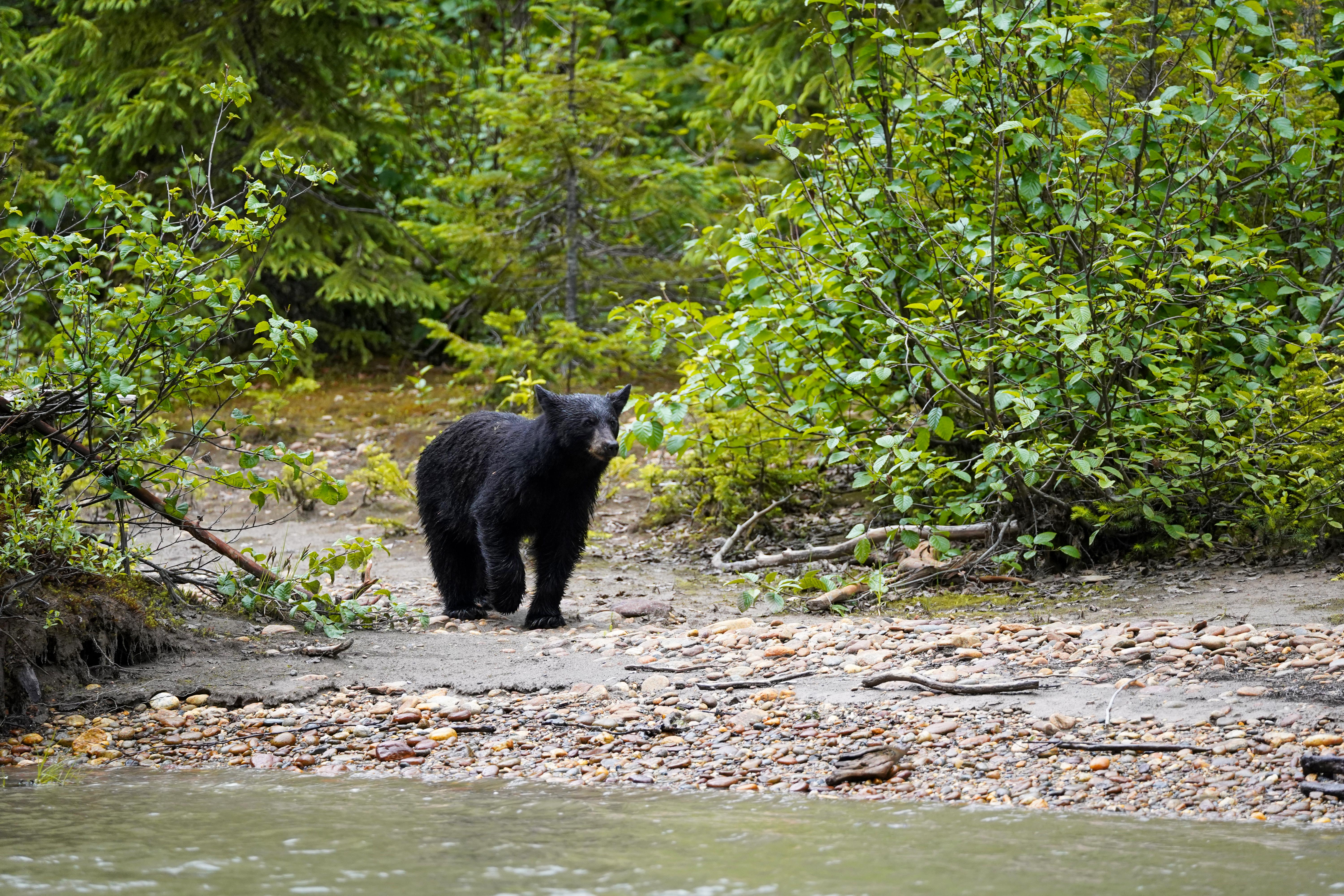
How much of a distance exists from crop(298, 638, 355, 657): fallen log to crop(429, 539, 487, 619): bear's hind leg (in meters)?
1.51

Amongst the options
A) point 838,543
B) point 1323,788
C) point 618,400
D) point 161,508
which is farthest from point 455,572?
point 1323,788

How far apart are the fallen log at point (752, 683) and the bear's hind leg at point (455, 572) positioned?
278cm

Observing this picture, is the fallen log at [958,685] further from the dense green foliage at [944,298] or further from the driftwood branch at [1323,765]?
the dense green foliage at [944,298]

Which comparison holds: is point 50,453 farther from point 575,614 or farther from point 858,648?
point 858,648

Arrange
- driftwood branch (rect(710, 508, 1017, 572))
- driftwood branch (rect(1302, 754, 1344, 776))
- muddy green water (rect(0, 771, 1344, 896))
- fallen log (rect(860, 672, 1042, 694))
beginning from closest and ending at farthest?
muddy green water (rect(0, 771, 1344, 896))
driftwood branch (rect(1302, 754, 1344, 776))
fallen log (rect(860, 672, 1042, 694))
driftwood branch (rect(710, 508, 1017, 572))

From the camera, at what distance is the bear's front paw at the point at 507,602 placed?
7.86 metres

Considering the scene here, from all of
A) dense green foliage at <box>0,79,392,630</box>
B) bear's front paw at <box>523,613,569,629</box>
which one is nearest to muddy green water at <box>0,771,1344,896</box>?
dense green foliage at <box>0,79,392,630</box>

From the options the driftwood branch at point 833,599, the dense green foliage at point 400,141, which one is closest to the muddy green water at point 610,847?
the driftwood branch at point 833,599

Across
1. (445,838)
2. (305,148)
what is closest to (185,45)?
(305,148)

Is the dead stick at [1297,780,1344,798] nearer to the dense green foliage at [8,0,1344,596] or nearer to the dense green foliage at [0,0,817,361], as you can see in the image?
the dense green foliage at [8,0,1344,596]

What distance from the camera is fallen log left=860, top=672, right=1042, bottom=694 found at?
5195mm

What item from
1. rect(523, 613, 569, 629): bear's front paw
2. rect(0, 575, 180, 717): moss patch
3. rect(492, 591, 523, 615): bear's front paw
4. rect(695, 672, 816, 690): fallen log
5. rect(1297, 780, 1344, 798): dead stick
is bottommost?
rect(1297, 780, 1344, 798): dead stick

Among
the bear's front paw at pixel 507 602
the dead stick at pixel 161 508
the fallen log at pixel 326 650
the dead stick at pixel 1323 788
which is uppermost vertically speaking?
the dead stick at pixel 161 508

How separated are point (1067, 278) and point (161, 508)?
5.19 m
